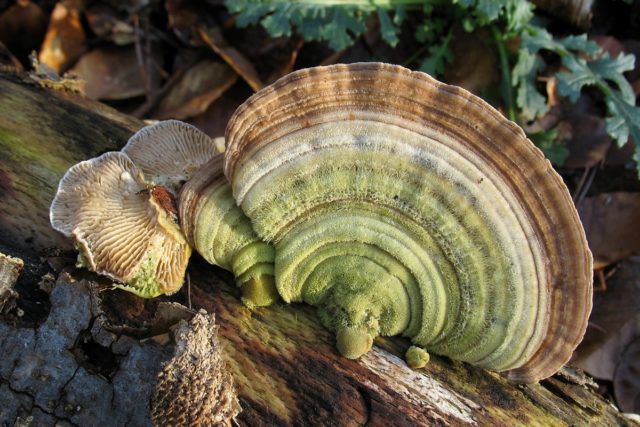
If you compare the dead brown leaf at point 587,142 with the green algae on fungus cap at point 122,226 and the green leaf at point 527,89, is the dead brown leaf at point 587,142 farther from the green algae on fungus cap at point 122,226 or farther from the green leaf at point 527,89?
the green algae on fungus cap at point 122,226

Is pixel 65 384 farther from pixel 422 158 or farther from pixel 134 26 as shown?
pixel 134 26

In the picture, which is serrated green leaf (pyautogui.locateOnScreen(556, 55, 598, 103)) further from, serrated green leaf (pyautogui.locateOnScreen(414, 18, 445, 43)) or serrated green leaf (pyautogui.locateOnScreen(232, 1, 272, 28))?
serrated green leaf (pyautogui.locateOnScreen(232, 1, 272, 28))

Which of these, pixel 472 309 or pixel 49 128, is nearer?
pixel 472 309

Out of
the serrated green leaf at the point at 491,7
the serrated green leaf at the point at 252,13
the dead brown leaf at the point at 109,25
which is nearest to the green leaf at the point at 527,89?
the serrated green leaf at the point at 491,7

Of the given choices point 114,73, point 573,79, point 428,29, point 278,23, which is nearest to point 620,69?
point 573,79

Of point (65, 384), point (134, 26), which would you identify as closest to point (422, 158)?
point (65, 384)

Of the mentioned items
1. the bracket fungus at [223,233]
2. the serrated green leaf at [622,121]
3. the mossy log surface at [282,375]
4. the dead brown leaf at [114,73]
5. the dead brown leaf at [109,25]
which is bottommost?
the mossy log surface at [282,375]

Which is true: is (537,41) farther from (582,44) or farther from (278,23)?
(278,23)

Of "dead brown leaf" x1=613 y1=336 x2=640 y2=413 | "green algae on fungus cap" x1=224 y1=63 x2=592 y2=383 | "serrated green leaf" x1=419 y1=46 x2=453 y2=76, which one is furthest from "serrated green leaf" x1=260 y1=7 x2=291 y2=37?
"dead brown leaf" x1=613 y1=336 x2=640 y2=413
